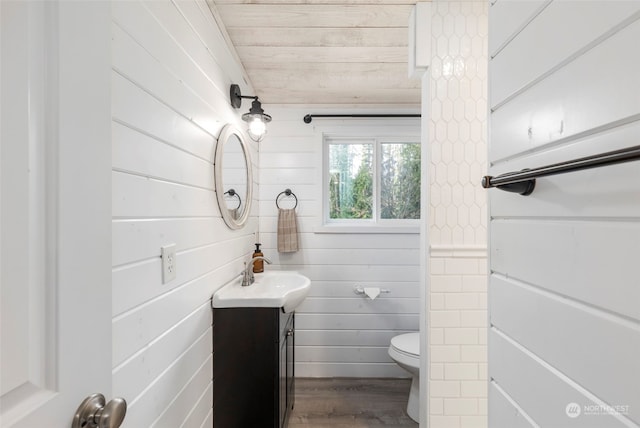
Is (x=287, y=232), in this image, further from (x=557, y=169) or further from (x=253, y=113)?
(x=557, y=169)

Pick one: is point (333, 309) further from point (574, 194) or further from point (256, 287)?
point (574, 194)

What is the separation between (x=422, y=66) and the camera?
4.92 feet

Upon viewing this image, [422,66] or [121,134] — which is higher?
[422,66]

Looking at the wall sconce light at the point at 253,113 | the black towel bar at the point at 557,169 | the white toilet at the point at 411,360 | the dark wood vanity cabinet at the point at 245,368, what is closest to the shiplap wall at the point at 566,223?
the black towel bar at the point at 557,169

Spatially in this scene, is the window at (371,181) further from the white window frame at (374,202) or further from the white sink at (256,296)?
the white sink at (256,296)

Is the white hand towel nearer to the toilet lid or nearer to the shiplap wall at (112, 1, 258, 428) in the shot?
the shiplap wall at (112, 1, 258, 428)

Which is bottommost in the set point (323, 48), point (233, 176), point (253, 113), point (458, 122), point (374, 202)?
point (374, 202)

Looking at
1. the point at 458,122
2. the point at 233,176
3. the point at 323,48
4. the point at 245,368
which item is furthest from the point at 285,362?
the point at 323,48

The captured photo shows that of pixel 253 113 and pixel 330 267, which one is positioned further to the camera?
pixel 330 267

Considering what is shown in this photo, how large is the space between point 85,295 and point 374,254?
2.15 metres

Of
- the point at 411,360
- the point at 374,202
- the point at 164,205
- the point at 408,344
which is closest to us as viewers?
the point at 164,205

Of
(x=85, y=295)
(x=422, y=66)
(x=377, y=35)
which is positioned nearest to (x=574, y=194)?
(x=85, y=295)

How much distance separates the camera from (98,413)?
0.48 metres

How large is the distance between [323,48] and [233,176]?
92 cm
